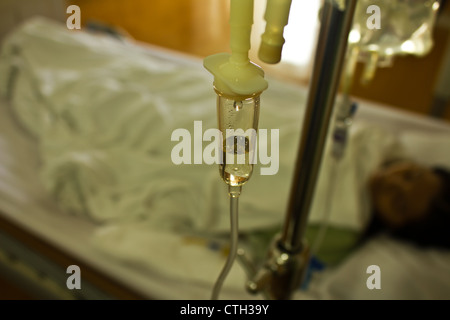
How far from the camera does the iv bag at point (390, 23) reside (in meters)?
0.44

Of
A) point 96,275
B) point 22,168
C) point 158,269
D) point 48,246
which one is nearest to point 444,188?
point 158,269

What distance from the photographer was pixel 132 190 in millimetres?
964

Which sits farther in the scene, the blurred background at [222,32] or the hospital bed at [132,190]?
the blurred background at [222,32]

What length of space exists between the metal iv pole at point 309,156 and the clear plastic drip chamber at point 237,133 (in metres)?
0.09

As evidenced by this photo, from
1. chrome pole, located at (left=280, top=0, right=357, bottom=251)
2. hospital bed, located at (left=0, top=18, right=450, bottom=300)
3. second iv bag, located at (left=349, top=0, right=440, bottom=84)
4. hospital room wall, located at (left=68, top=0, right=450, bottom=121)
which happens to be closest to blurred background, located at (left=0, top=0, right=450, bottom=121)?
hospital room wall, located at (left=68, top=0, right=450, bottom=121)

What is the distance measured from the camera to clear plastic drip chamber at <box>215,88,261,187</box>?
0.96ft

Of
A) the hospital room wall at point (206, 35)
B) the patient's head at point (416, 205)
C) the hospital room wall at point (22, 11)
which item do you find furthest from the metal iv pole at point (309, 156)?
the hospital room wall at point (206, 35)

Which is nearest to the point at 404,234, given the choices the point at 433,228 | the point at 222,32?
the point at 433,228

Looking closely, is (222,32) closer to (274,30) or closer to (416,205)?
(416,205)

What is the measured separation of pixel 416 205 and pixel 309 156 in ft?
2.24

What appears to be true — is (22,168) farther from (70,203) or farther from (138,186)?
(138,186)

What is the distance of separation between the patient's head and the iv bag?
561 millimetres

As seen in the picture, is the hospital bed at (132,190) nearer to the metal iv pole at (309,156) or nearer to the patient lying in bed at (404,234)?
the patient lying in bed at (404,234)

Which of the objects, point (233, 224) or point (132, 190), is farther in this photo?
point (132, 190)
